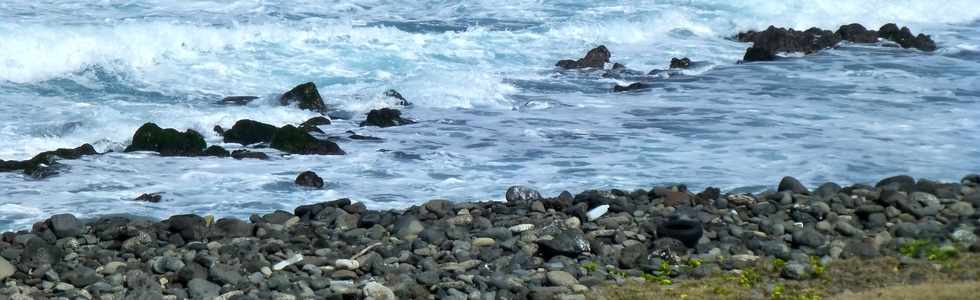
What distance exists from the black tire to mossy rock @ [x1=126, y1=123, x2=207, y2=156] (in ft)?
18.5

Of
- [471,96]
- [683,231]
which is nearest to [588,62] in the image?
[471,96]

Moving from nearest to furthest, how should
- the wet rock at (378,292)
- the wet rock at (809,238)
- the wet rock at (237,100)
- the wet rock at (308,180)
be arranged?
1. the wet rock at (378,292)
2. the wet rock at (809,238)
3. the wet rock at (308,180)
4. the wet rock at (237,100)

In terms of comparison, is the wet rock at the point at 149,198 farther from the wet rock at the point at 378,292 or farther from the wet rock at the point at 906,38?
the wet rock at the point at 906,38

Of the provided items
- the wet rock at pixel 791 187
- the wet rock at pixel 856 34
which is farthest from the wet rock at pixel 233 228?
the wet rock at pixel 856 34

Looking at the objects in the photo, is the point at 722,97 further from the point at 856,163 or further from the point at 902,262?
the point at 902,262

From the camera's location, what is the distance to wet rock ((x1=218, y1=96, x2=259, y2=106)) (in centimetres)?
1617

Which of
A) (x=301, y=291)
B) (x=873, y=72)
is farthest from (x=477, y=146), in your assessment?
(x=873, y=72)

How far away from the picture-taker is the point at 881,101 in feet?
52.5

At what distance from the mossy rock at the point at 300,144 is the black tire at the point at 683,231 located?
5.02m

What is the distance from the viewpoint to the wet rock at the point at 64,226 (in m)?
8.70

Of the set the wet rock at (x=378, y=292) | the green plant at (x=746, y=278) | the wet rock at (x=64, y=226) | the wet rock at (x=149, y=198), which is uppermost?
the wet rock at (x=64, y=226)

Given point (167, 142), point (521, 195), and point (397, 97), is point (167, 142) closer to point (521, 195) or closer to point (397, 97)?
point (397, 97)

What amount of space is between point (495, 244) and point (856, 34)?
1524 cm

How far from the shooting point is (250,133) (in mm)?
13359
